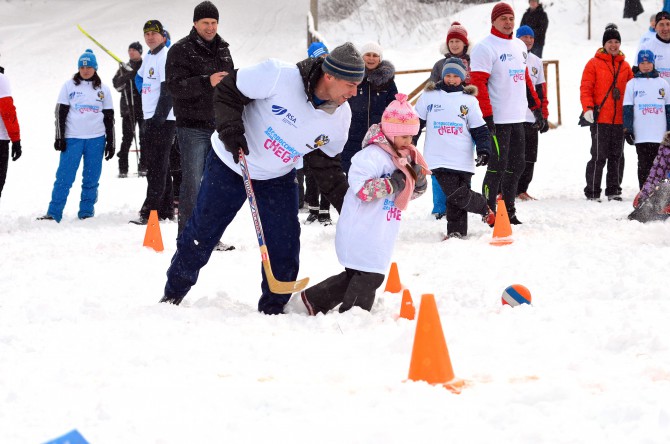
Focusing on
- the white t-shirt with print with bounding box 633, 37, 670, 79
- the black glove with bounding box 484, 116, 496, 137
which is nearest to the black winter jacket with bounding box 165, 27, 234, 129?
the black glove with bounding box 484, 116, 496, 137

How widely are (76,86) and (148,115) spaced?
1.64 m

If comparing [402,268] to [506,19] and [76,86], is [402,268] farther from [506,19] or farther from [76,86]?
[76,86]

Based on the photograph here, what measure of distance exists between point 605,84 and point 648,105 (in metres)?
0.76

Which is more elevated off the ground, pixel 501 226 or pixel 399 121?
pixel 399 121

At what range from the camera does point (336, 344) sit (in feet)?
13.5

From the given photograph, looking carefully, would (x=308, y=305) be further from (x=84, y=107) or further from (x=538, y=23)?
(x=538, y=23)

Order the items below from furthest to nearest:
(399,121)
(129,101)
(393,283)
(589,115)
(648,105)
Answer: (129,101) → (589,115) → (648,105) → (393,283) → (399,121)

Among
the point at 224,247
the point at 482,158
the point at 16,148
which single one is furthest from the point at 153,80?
the point at 482,158

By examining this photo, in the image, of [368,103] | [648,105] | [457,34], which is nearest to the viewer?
[368,103]

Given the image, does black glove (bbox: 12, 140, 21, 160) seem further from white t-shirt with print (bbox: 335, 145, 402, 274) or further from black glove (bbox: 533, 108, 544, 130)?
black glove (bbox: 533, 108, 544, 130)

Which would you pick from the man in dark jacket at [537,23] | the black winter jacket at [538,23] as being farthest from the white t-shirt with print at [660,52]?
the black winter jacket at [538,23]

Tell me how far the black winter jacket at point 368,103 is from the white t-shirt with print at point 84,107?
10.4 feet

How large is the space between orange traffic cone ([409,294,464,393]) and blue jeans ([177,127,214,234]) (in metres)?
4.10

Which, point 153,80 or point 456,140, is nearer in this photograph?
point 456,140
